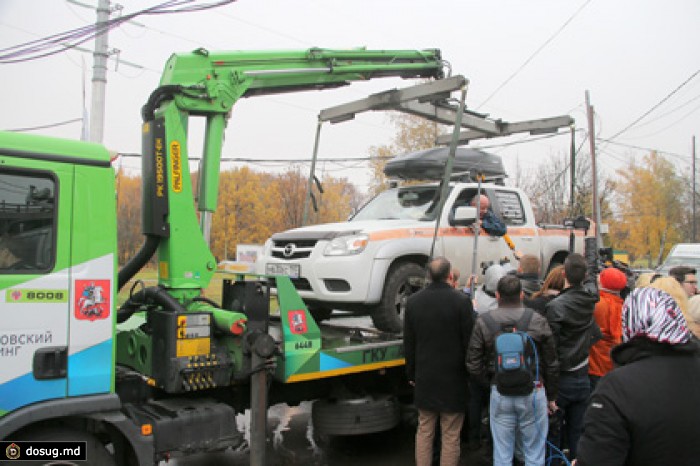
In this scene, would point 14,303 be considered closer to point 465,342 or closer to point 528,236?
point 465,342

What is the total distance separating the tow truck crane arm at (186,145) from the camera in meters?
4.77

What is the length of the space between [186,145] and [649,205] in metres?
33.3

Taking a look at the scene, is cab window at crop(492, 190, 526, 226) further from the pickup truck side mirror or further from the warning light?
the warning light

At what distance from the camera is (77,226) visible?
151 inches

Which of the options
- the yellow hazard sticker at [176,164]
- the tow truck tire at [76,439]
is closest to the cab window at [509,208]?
the yellow hazard sticker at [176,164]

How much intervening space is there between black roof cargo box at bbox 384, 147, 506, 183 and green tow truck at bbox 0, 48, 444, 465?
1687mm

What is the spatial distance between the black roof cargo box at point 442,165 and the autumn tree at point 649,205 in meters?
28.1

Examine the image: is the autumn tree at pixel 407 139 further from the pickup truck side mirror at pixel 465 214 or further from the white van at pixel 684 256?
the pickup truck side mirror at pixel 465 214

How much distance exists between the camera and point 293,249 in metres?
6.37

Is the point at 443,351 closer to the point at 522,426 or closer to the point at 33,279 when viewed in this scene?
the point at 522,426

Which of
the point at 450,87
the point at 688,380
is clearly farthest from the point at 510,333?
the point at 450,87

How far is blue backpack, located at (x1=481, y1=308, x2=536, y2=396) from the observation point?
4.32 meters

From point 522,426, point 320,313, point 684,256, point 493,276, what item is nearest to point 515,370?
point 522,426

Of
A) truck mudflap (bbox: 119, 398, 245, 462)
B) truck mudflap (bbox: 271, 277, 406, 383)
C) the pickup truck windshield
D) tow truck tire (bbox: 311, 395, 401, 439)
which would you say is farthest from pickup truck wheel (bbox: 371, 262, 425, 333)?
truck mudflap (bbox: 119, 398, 245, 462)
